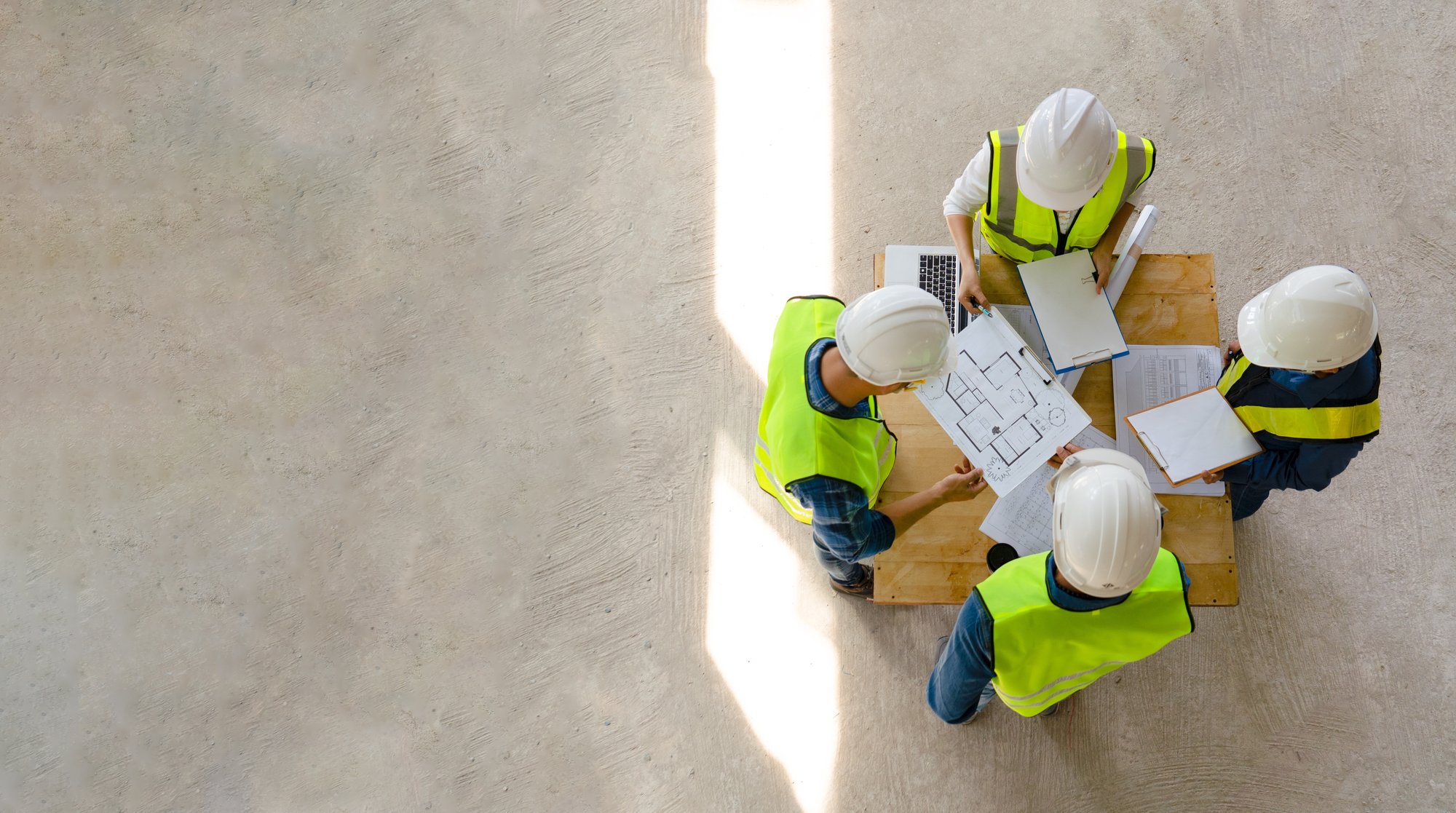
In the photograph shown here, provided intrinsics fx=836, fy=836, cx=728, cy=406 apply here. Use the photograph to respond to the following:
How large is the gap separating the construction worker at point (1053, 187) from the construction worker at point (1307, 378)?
0.53 metres

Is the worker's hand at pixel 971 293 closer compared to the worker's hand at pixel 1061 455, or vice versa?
the worker's hand at pixel 1061 455

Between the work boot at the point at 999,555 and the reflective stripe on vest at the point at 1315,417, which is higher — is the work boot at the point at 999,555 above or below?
below

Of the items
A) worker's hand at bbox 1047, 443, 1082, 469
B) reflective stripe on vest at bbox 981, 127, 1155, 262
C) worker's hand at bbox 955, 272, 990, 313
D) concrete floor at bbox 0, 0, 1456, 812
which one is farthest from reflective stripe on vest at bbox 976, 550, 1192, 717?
concrete floor at bbox 0, 0, 1456, 812

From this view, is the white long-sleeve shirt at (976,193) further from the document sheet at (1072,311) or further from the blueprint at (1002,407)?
the blueprint at (1002,407)

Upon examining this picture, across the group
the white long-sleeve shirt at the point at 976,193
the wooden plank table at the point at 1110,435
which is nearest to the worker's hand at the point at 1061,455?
the wooden plank table at the point at 1110,435

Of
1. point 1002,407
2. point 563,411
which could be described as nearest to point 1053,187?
point 1002,407

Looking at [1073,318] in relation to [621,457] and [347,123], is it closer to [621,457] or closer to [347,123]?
[621,457]

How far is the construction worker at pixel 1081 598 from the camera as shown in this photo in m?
2.07

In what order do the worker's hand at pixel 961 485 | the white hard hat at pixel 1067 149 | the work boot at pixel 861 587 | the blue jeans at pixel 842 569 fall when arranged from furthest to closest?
1. the work boot at pixel 861 587
2. the blue jeans at pixel 842 569
3. the worker's hand at pixel 961 485
4. the white hard hat at pixel 1067 149

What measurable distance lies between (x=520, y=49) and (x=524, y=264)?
4.15ft

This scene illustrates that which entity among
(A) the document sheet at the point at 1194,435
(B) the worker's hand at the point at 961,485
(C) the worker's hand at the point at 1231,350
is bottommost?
(B) the worker's hand at the point at 961,485

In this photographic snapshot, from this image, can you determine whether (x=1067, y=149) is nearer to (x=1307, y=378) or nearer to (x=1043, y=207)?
(x=1043, y=207)

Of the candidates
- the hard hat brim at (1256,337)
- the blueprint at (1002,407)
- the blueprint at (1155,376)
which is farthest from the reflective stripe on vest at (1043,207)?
the hard hat brim at (1256,337)

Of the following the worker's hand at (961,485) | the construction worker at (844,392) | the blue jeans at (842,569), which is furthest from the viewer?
the blue jeans at (842,569)
